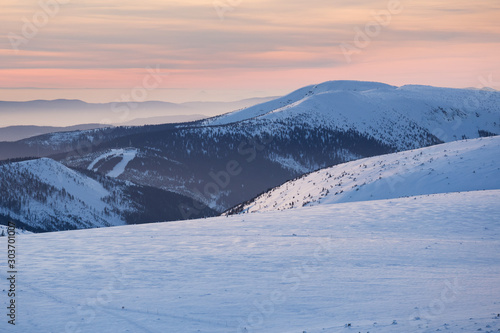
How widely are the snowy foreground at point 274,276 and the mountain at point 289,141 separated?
68.6 meters

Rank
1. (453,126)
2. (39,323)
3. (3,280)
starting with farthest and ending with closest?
(453,126), (3,280), (39,323)

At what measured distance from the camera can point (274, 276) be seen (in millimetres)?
14938

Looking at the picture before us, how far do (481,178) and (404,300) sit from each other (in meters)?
21.1

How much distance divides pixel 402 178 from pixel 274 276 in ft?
67.5

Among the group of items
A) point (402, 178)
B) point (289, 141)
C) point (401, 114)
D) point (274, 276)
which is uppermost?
point (401, 114)

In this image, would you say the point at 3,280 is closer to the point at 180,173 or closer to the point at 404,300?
the point at 404,300

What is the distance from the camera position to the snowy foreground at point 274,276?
11.8 m

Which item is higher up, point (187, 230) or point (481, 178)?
point (481, 178)

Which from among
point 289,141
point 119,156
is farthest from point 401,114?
point 119,156

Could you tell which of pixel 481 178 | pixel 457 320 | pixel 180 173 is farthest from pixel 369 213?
pixel 180 173

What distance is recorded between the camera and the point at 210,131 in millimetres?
137000

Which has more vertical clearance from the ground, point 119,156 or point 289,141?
point 289,141

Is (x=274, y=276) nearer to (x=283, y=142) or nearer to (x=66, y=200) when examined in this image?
(x=66, y=200)

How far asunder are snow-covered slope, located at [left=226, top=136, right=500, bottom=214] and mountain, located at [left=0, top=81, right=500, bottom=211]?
51862mm
